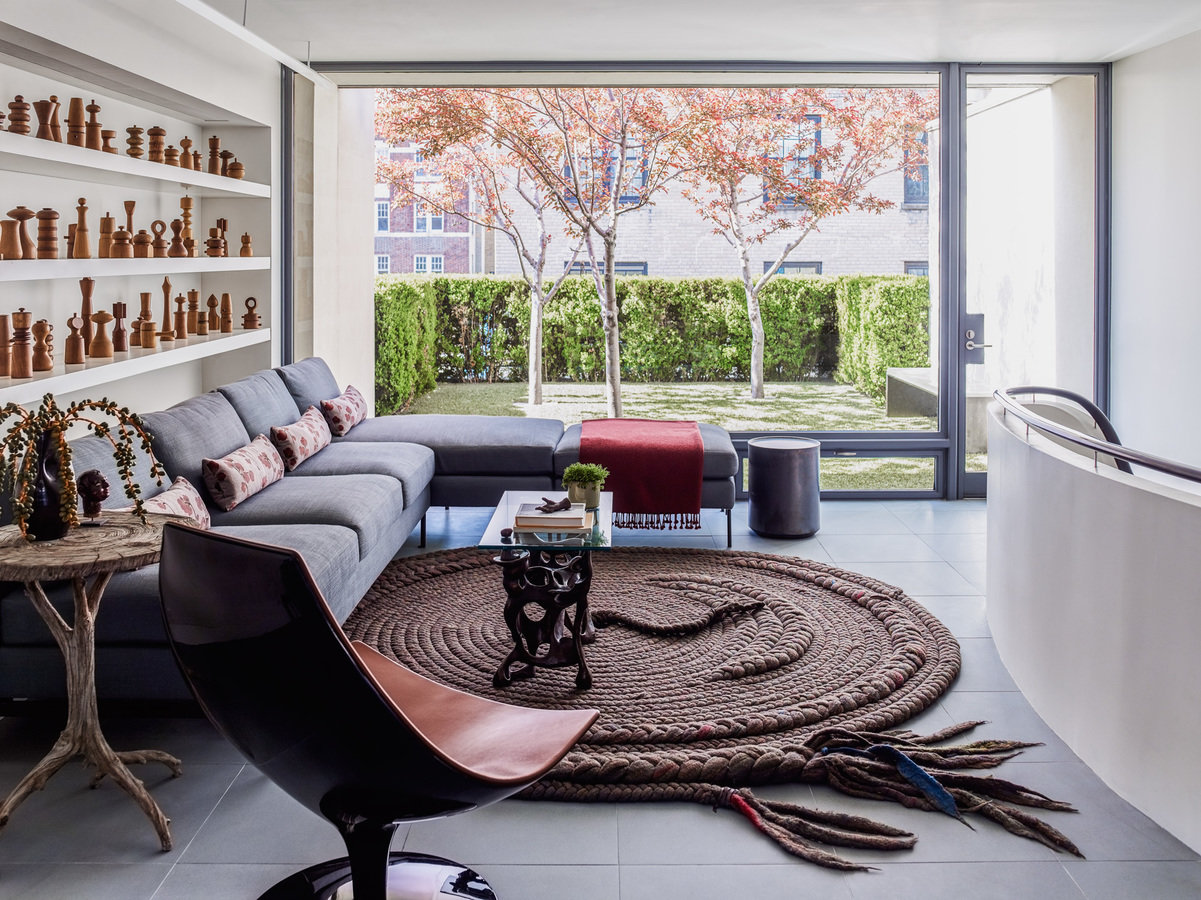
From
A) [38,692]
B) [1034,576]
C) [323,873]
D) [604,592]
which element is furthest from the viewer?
[604,592]

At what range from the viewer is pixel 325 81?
241 inches

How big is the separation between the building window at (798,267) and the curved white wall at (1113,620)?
322cm

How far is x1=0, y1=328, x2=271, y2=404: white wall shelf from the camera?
12.1ft

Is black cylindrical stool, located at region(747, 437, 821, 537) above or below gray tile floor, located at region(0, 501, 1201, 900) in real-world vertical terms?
above

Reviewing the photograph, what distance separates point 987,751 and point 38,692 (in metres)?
2.56

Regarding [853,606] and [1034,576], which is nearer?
[1034,576]

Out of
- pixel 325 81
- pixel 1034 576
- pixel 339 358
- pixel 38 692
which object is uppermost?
pixel 325 81

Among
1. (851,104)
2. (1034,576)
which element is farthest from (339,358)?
(1034,576)

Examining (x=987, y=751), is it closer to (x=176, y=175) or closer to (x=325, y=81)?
(x=176, y=175)

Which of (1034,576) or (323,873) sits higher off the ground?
(1034,576)

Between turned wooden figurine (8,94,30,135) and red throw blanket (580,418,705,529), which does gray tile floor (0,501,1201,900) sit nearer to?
turned wooden figurine (8,94,30,135)

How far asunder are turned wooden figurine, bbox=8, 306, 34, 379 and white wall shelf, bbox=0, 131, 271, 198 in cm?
52

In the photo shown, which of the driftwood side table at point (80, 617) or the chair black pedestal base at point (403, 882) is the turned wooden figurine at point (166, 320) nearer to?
the driftwood side table at point (80, 617)

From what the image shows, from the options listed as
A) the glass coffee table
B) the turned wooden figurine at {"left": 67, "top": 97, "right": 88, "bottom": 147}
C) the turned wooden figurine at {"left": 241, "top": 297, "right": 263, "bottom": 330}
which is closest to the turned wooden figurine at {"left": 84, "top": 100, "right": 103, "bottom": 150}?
the turned wooden figurine at {"left": 67, "top": 97, "right": 88, "bottom": 147}
